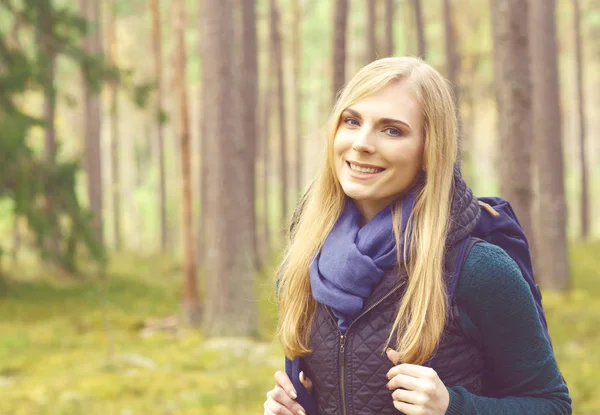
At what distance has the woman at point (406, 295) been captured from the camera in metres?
1.98

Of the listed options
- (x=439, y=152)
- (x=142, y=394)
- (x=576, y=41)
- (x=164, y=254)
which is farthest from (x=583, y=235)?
(x=439, y=152)

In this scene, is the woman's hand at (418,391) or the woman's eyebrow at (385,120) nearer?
the woman's hand at (418,391)

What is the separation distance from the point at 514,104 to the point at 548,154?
5.54 meters

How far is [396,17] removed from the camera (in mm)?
32906

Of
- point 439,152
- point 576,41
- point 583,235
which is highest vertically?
point 576,41

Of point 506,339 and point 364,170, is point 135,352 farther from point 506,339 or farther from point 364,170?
point 506,339

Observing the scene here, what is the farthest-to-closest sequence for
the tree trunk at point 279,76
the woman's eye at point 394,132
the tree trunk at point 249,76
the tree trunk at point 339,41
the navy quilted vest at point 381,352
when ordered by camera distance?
the tree trunk at point 279,76
the tree trunk at point 249,76
the tree trunk at point 339,41
the woman's eye at point 394,132
the navy quilted vest at point 381,352

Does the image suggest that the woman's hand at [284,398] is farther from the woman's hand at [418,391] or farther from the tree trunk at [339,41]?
the tree trunk at [339,41]

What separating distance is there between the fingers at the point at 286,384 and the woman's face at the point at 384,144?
1.83 feet

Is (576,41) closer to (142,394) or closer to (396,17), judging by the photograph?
(396,17)

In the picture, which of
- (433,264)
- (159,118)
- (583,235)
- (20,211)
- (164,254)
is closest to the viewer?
(433,264)

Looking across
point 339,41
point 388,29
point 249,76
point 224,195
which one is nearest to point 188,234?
point 224,195

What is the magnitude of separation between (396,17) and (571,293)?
69.7ft

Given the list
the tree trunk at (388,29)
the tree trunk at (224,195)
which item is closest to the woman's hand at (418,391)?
the tree trunk at (224,195)
